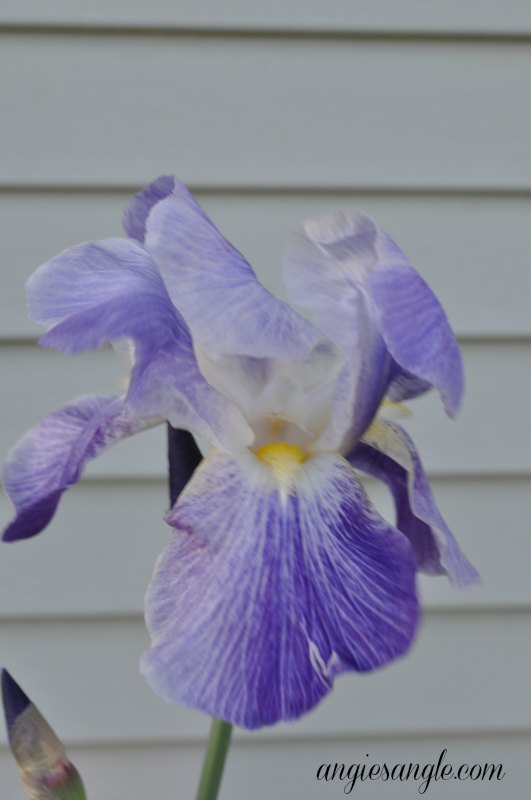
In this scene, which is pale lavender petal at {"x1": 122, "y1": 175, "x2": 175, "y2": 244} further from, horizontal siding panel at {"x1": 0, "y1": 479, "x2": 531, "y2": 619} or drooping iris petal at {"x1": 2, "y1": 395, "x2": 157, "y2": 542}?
horizontal siding panel at {"x1": 0, "y1": 479, "x2": 531, "y2": 619}

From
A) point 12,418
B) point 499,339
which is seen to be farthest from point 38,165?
point 499,339

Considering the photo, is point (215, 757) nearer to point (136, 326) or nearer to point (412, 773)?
point (136, 326)

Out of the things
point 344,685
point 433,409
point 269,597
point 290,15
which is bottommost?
point 344,685

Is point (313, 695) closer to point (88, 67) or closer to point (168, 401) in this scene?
point (168, 401)

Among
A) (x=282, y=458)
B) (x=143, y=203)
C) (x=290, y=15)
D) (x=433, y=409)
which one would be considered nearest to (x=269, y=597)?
(x=282, y=458)

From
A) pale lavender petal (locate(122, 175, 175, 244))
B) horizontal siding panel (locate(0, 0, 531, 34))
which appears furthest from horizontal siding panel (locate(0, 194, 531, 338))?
pale lavender petal (locate(122, 175, 175, 244))

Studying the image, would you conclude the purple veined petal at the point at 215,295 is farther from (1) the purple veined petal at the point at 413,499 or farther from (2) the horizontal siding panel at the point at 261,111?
(2) the horizontal siding panel at the point at 261,111
